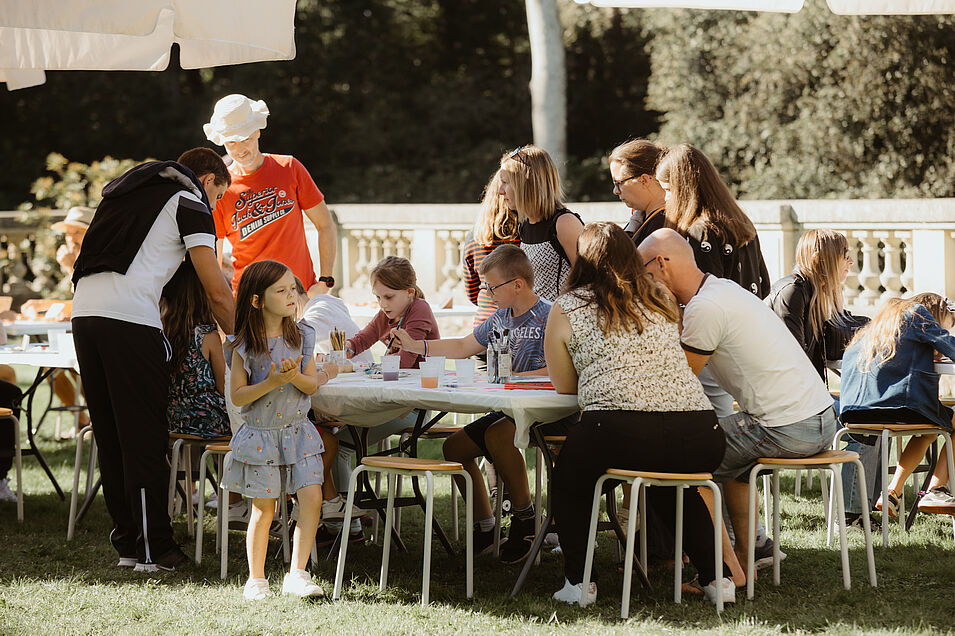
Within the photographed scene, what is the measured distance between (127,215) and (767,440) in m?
2.72

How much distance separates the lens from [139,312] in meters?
4.91

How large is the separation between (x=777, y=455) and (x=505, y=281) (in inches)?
52.0

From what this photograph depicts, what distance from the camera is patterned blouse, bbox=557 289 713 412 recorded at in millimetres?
4258

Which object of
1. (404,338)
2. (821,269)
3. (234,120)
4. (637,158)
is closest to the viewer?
(637,158)

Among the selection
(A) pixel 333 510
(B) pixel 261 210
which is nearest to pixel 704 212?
(A) pixel 333 510

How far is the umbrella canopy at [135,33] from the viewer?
4766 mm

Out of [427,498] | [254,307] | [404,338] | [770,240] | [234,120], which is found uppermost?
[234,120]

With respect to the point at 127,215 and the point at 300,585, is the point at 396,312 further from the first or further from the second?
the point at 300,585

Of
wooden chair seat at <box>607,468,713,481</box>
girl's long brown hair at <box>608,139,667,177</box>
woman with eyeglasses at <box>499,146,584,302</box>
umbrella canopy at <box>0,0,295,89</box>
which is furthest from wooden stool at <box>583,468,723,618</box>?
umbrella canopy at <box>0,0,295,89</box>

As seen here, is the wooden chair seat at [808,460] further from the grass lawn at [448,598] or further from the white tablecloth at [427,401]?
the white tablecloth at [427,401]

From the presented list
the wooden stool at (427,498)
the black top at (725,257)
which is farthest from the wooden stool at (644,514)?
the black top at (725,257)

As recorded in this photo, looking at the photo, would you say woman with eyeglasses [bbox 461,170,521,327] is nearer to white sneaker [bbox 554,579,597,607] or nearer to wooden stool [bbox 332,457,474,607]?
wooden stool [bbox 332,457,474,607]

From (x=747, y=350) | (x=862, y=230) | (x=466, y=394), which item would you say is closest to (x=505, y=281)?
(x=466, y=394)

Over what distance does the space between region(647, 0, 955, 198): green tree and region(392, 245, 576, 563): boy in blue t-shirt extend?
1296 centimetres
